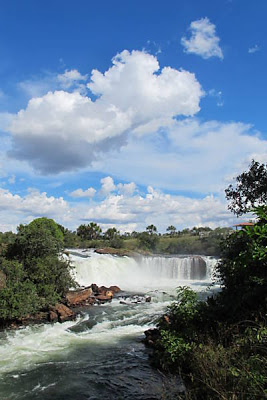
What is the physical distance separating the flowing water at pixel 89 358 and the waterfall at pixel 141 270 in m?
7.34

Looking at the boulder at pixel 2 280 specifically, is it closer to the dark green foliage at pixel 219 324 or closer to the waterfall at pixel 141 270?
the dark green foliage at pixel 219 324

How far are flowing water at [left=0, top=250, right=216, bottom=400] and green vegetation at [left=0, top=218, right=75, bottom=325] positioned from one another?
4.57 ft

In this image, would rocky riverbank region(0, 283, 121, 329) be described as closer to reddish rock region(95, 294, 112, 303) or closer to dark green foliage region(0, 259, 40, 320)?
reddish rock region(95, 294, 112, 303)

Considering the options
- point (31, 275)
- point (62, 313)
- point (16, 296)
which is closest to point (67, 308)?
point (62, 313)

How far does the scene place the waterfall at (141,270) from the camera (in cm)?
2786

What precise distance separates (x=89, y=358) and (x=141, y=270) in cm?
2279

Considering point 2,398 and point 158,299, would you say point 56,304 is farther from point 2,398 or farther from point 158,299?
point 2,398

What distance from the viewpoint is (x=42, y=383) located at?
874 centimetres

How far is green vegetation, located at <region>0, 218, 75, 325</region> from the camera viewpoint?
14672 millimetres

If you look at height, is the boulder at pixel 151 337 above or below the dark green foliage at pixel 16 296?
below

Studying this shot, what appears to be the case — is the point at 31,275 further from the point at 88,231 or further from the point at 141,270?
the point at 88,231

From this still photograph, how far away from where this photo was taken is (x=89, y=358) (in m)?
10.6

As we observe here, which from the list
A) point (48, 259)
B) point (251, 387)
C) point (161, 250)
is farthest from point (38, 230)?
point (161, 250)

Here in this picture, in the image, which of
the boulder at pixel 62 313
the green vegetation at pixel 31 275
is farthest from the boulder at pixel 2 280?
the boulder at pixel 62 313
